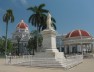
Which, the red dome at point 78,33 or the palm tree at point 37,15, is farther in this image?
the red dome at point 78,33

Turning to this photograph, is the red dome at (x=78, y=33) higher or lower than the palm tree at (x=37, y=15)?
lower

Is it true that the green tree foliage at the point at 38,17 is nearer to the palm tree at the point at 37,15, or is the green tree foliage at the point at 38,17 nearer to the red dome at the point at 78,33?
the palm tree at the point at 37,15

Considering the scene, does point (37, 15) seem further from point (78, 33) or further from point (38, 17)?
point (78, 33)

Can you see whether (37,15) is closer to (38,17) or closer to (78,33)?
(38,17)

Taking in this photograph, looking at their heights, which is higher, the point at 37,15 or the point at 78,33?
the point at 37,15

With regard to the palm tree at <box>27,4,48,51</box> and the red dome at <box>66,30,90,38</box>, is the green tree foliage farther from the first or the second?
the red dome at <box>66,30,90,38</box>

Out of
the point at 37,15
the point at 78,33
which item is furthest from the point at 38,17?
the point at 78,33

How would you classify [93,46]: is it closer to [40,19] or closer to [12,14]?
[40,19]

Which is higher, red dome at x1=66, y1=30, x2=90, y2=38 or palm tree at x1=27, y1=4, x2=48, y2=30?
palm tree at x1=27, y1=4, x2=48, y2=30

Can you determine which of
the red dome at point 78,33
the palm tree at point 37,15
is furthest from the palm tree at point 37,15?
the red dome at point 78,33

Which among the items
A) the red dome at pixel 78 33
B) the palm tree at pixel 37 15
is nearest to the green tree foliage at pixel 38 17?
the palm tree at pixel 37 15

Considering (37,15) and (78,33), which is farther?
(78,33)

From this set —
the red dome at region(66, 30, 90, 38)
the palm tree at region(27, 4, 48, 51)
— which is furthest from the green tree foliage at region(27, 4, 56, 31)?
the red dome at region(66, 30, 90, 38)

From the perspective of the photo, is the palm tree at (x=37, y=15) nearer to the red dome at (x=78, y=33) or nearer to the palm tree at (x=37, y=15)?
the palm tree at (x=37, y=15)
